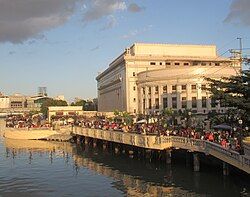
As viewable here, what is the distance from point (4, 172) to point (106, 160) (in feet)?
51.0

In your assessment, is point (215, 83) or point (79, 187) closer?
point (79, 187)

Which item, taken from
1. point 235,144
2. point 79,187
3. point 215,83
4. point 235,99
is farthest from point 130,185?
point 215,83

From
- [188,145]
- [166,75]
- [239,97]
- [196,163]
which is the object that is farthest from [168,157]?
[166,75]

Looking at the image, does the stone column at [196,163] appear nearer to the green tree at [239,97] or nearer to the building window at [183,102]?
the green tree at [239,97]

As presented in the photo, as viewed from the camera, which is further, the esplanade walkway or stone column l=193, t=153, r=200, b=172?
stone column l=193, t=153, r=200, b=172

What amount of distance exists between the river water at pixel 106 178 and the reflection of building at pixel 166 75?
224 ft

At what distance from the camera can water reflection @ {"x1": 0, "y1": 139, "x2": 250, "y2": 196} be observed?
41844 millimetres

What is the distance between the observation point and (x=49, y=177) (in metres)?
51.9

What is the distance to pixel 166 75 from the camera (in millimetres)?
141500

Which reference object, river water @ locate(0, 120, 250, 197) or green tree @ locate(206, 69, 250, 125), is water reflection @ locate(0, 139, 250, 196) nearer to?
river water @ locate(0, 120, 250, 197)

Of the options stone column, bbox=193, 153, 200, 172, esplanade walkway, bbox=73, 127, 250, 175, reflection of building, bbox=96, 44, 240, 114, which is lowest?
stone column, bbox=193, 153, 200, 172

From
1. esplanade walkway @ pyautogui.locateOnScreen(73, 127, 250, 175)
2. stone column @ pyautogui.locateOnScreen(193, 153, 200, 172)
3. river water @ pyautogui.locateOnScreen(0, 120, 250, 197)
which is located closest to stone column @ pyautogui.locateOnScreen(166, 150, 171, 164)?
esplanade walkway @ pyautogui.locateOnScreen(73, 127, 250, 175)

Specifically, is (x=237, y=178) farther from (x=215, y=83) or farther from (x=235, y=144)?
(x=215, y=83)

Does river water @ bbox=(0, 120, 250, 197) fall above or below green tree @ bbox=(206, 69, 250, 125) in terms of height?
below
